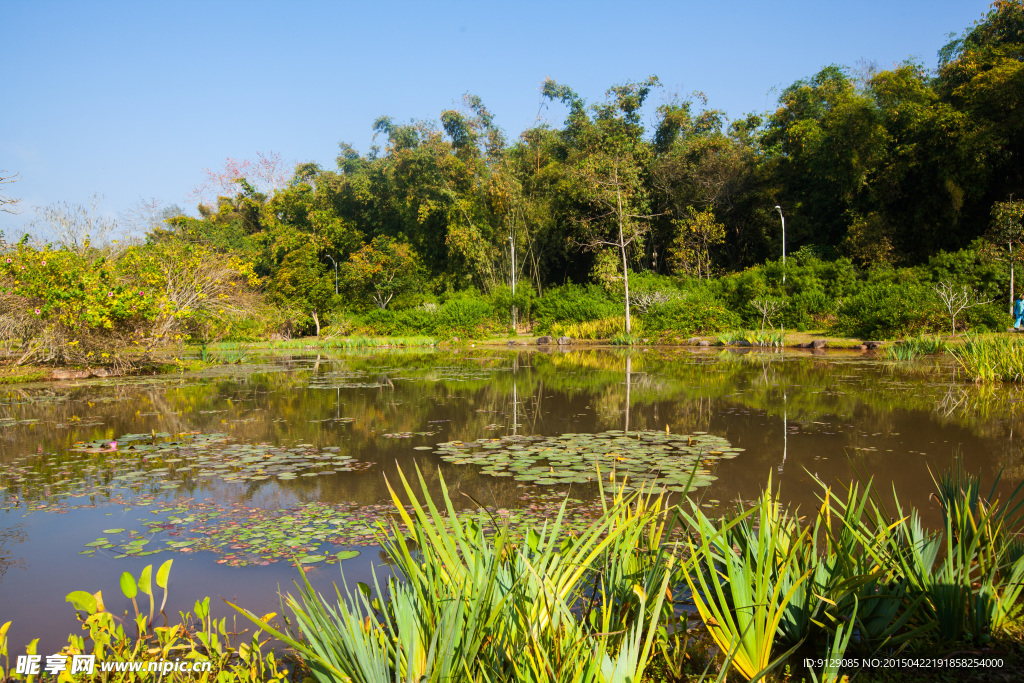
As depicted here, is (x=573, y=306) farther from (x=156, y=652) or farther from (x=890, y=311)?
(x=156, y=652)

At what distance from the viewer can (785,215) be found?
27.0 metres

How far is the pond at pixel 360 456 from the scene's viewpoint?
11.8 ft

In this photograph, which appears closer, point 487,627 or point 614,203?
point 487,627

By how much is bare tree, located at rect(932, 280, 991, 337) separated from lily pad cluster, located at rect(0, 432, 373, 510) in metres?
15.6

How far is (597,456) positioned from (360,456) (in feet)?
7.33

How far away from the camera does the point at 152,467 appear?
19.0ft

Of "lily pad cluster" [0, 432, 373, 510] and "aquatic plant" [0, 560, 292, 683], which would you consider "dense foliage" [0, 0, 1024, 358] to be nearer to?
"lily pad cluster" [0, 432, 373, 510]

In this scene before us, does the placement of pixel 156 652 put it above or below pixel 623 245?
below

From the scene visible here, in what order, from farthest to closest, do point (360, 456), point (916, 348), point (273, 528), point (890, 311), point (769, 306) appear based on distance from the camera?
point (769, 306) → point (890, 311) → point (916, 348) → point (360, 456) → point (273, 528)

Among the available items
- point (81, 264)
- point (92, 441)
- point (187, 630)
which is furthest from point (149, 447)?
point (81, 264)

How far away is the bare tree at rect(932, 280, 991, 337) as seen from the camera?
15712 millimetres

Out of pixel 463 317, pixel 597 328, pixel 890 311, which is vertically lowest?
pixel 597 328

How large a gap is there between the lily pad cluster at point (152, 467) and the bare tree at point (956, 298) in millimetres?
15582

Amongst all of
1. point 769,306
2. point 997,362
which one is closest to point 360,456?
point 997,362
